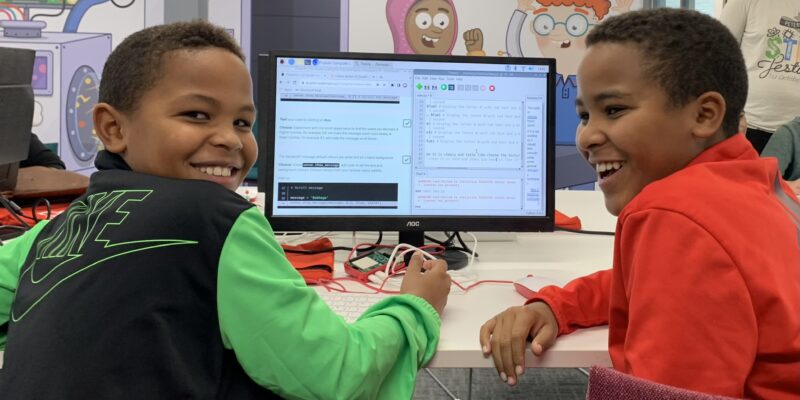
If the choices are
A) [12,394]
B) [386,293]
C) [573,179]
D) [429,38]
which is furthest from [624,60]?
[429,38]

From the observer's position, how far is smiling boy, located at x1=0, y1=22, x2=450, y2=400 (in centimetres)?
79

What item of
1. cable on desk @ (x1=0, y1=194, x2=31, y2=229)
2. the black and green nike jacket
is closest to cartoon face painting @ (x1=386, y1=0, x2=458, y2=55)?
cable on desk @ (x1=0, y1=194, x2=31, y2=229)

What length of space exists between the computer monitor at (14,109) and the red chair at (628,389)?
156 centimetres

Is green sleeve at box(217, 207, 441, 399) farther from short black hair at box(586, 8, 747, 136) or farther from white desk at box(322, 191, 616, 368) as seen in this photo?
short black hair at box(586, 8, 747, 136)

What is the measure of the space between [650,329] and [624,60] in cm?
40

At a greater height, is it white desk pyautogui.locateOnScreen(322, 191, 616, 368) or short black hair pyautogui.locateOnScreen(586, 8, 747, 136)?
short black hair pyautogui.locateOnScreen(586, 8, 747, 136)

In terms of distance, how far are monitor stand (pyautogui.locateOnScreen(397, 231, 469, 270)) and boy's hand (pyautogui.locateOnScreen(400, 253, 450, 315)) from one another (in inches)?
10.4

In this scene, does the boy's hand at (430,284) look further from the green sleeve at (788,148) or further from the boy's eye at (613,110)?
the green sleeve at (788,148)

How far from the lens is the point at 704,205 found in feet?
2.67

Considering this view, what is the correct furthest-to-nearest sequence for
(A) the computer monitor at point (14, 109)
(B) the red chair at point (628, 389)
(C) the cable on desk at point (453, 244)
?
(A) the computer monitor at point (14, 109)
(C) the cable on desk at point (453, 244)
(B) the red chair at point (628, 389)

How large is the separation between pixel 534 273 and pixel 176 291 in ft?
2.63

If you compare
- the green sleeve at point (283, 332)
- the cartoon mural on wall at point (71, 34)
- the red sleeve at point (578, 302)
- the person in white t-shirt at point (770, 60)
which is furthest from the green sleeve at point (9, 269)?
the cartoon mural on wall at point (71, 34)

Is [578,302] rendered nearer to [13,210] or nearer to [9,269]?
[9,269]

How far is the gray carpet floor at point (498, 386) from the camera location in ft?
7.42
